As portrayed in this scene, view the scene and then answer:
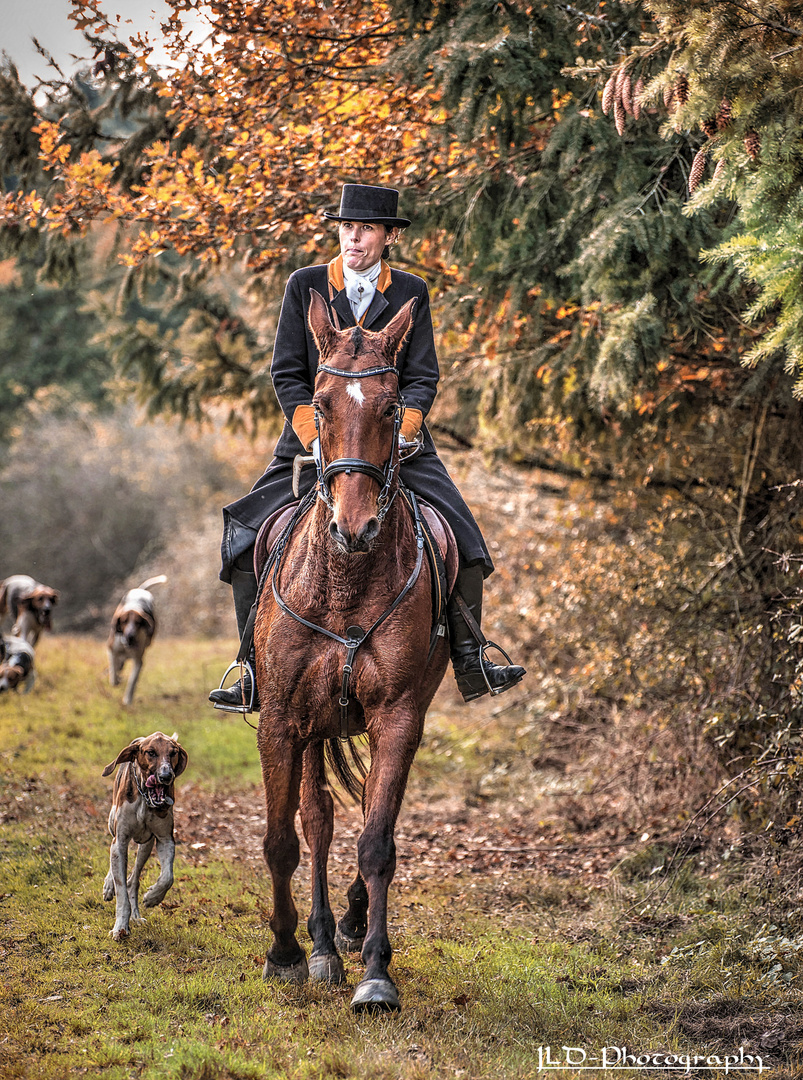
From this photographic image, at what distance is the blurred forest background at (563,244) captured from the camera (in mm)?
5996

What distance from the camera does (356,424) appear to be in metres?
4.68

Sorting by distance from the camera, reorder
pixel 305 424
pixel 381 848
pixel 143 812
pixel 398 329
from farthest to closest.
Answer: pixel 143 812, pixel 305 424, pixel 398 329, pixel 381 848

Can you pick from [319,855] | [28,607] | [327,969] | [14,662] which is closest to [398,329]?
[319,855]

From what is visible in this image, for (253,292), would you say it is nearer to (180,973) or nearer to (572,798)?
(572,798)

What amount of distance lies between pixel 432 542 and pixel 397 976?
7.44 ft

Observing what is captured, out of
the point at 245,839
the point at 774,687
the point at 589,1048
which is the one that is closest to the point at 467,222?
the point at 774,687

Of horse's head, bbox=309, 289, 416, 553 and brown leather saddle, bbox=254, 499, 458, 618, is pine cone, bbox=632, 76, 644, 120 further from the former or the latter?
brown leather saddle, bbox=254, 499, 458, 618

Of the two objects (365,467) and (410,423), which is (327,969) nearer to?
(365,467)

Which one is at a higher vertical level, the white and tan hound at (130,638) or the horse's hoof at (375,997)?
the horse's hoof at (375,997)

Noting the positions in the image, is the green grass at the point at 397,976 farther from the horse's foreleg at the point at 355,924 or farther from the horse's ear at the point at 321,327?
the horse's ear at the point at 321,327

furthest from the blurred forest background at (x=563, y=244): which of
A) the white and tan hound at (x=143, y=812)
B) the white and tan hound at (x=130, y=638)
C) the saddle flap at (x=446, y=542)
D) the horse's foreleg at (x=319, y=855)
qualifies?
the white and tan hound at (x=143, y=812)

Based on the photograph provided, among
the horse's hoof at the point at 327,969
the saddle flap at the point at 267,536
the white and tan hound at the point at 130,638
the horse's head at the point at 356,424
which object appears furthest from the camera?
the white and tan hound at the point at 130,638

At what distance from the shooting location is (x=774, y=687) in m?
7.79

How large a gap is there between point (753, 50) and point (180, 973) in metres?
5.43
